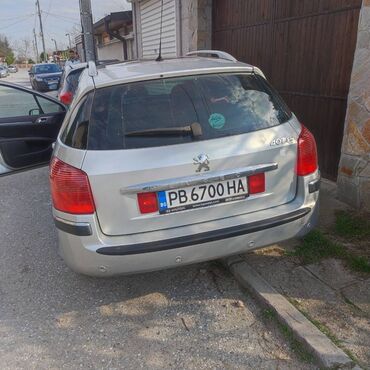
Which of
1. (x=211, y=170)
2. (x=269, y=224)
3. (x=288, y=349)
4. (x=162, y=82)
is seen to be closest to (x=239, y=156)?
(x=211, y=170)

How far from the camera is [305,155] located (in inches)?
101

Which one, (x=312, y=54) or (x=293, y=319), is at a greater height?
(x=312, y=54)

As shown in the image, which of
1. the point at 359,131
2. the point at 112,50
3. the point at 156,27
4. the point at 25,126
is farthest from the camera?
the point at 112,50

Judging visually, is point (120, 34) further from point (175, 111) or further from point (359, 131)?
point (175, 111)

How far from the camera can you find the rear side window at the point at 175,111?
2363mm

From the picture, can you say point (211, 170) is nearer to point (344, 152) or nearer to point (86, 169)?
point (86, 169)

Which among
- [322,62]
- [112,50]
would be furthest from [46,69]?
[322,62]

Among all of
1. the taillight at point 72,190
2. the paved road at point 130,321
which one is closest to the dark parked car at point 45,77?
the paved road at point 130,321

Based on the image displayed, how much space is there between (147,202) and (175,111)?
628 mm

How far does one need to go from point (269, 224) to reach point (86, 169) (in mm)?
1211

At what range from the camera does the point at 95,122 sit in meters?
2.40

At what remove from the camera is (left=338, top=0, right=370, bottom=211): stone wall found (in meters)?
3.49

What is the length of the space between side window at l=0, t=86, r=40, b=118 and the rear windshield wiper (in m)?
2.87

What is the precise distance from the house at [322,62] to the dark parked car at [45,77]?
1542cm
